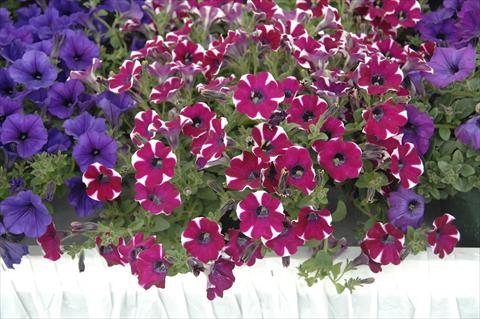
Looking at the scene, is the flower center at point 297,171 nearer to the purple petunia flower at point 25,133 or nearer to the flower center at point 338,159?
the flower center at point 338,159

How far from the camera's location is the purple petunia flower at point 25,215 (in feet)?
3.42

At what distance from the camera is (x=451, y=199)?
1229 millimetres

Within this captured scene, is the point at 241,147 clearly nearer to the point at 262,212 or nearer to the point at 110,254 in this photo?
the point at 262,212

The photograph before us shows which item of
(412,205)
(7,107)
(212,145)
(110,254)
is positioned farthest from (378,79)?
(7,107)

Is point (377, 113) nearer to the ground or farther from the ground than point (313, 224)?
farther from the ground

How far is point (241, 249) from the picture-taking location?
1027 millimetres

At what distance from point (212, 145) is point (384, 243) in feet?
1.13

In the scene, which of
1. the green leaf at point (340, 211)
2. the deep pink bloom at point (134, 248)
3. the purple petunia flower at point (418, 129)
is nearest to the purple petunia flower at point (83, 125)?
the deep pink bloom at point (134, 248)

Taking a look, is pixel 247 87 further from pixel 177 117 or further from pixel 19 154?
pixel 19 154

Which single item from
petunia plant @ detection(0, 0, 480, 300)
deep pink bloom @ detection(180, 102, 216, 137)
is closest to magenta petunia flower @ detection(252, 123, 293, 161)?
petunia plant @ detection(0, 0, 480, 300)

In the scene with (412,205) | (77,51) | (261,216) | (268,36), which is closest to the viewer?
(261,216)

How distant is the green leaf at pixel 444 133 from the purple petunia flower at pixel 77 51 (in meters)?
0.72

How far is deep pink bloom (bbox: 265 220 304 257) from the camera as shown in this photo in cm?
99

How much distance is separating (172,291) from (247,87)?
0.38 m
